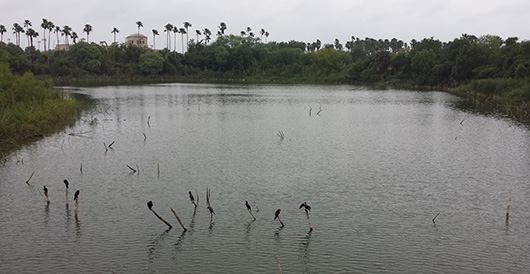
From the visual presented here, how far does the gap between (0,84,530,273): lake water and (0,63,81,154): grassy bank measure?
1477mm

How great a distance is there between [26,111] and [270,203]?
74.3ft

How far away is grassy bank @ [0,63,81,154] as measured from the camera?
90.8 feet

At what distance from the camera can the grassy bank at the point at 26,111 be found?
90.8 feet

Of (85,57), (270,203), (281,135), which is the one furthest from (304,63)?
(270,203)

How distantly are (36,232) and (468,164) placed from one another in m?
20.2

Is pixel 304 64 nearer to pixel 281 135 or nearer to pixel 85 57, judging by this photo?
pixel 85 57

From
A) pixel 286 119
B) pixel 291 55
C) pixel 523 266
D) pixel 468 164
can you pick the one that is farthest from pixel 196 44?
pixel 523 266

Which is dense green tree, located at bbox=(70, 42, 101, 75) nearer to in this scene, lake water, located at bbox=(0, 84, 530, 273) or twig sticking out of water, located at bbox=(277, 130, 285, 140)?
lake water, located at bbox=(0, 84, 530, 273)

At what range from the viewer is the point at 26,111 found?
31.3m

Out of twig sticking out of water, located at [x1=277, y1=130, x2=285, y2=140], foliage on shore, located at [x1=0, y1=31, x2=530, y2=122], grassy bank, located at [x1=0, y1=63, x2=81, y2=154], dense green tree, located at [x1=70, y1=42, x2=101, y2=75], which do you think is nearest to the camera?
grassy bank, located at [x1=0, y1=63, x2=81, y2=154]

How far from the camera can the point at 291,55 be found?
159 meters

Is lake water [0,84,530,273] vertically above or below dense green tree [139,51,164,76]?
below

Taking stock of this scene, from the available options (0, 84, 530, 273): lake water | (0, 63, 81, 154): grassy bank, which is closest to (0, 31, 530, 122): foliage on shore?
(0, 63, 81, 154): grassy bank

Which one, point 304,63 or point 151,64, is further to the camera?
point 304,63
